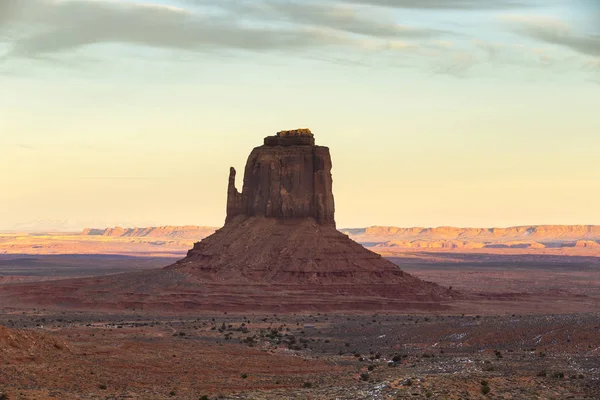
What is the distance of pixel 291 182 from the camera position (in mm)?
132750

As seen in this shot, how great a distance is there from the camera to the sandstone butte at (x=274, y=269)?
118 meters

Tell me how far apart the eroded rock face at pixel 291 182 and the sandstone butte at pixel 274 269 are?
123mm

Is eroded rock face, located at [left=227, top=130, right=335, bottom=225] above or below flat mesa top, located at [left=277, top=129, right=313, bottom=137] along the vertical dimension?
below

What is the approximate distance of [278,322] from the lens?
103 meters

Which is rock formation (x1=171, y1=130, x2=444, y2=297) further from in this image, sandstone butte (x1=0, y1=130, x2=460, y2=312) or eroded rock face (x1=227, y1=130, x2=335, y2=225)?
sandstone butte (x1=0, y1=130, x2=460, y2=312)

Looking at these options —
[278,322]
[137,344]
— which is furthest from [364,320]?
[137,344]

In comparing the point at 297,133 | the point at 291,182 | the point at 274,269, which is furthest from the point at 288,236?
the point at 297,133

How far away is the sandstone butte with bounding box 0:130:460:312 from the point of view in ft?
388

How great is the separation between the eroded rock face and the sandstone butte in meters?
0.12

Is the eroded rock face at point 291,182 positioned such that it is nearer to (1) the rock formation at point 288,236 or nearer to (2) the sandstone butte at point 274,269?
(1) the rock formation at point 288,236

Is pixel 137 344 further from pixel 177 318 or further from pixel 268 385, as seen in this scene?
pixel 177 318

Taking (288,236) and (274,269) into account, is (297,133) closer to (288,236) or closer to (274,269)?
(288,236)

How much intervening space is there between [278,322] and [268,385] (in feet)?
167

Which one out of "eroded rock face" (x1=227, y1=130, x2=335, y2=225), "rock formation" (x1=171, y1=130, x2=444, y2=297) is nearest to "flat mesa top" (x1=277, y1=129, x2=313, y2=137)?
"rock formation" (x1=171, y1=130, x2=444, y2=297)
